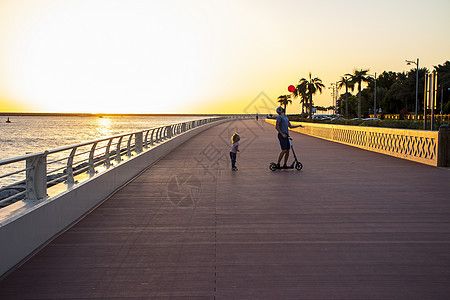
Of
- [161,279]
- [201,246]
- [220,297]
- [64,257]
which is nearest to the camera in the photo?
[220,297]

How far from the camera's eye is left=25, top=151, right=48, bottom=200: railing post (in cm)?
630

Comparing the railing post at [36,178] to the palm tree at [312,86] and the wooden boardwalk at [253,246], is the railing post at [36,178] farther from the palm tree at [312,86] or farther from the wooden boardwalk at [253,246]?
the palm tree at [312,86]

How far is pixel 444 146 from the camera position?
1411 centimetres

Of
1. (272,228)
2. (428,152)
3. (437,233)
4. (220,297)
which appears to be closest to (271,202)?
(272,228)

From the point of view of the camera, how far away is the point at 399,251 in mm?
5605

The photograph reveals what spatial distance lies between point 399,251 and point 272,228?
185 centimetres

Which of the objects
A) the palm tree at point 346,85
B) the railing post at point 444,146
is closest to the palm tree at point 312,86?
the palm tree at point 346,85

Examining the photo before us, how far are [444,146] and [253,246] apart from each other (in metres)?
10.5

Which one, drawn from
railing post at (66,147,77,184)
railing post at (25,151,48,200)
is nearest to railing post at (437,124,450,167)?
railing post at (66,147,77,184)

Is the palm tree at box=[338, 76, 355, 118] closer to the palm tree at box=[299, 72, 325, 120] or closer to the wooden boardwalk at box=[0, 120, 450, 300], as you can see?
the palm tree at box=[299, 72, 325, 120]

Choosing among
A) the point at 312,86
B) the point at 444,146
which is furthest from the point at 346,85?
the point at 444,146

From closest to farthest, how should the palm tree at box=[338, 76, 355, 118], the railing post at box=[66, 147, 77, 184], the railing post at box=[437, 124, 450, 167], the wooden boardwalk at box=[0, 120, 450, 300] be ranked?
the wooden boardwalk at box=[0, 120, 450, 300], the railing post at box=[66, 147, 77, 184], the railing post at box=[437, 124, 450, 167], the palm tree at box=[338, 76, 355, 118]

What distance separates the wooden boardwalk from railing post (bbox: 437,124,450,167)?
3.99 metres

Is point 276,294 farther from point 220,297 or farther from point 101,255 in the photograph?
point 101,255
